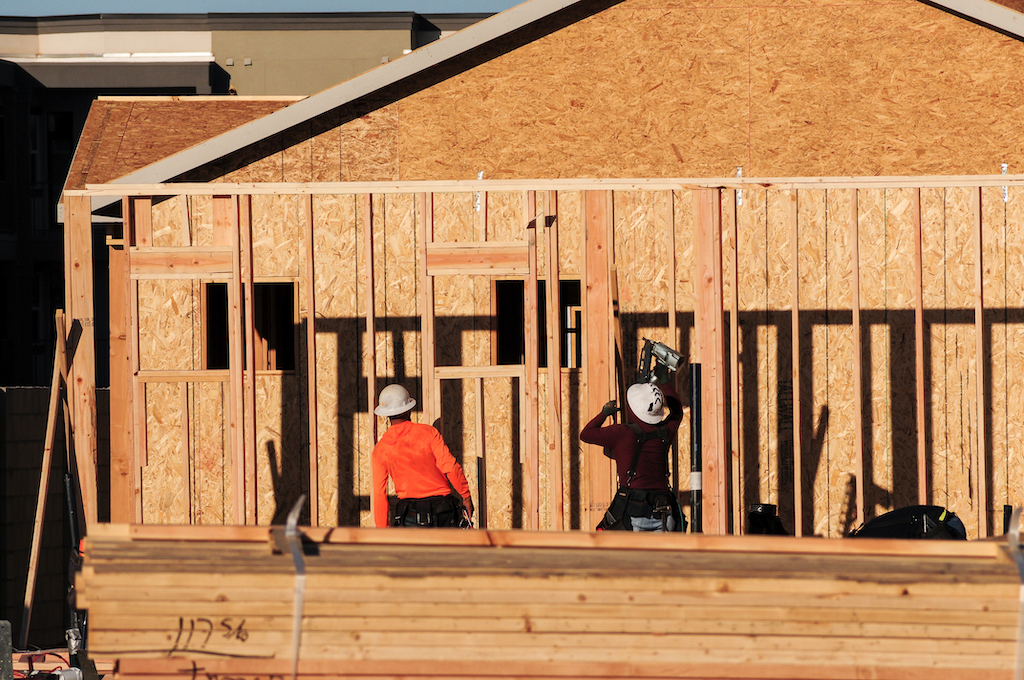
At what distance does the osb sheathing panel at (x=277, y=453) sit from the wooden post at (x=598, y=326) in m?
3.12

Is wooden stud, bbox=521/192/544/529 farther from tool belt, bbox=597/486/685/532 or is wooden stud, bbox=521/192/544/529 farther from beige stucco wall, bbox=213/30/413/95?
beige stucco wall, bbox=213/30/413/95

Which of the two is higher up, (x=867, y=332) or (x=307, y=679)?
(x=867, y=332)

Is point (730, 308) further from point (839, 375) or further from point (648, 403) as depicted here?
point (648, 403)

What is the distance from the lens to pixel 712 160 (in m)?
10.6

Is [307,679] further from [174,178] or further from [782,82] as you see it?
[782,82]

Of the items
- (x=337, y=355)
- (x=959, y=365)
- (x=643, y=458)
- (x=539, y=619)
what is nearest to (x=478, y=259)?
(x=337, y=355)

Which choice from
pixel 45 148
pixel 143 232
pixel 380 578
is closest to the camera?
pixel 380 578

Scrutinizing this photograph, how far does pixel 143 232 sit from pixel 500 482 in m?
4.29

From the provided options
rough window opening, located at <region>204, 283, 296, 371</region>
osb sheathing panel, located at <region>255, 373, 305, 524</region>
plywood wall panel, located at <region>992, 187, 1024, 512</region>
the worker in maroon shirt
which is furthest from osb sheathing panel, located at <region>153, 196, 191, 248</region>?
plywood wall panel, located at <region>992, 187, 1024, 512</region>

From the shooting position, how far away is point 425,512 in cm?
827

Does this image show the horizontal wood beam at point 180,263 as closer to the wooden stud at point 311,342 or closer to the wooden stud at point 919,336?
the wooden stud at point 311,342

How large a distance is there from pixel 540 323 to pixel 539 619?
6.01 meters

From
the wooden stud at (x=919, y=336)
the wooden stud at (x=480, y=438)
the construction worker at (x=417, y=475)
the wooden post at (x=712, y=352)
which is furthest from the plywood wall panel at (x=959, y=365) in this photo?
the construction worker at (x=417, y=475)

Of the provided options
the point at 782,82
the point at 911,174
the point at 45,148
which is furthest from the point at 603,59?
the point at 45,148
